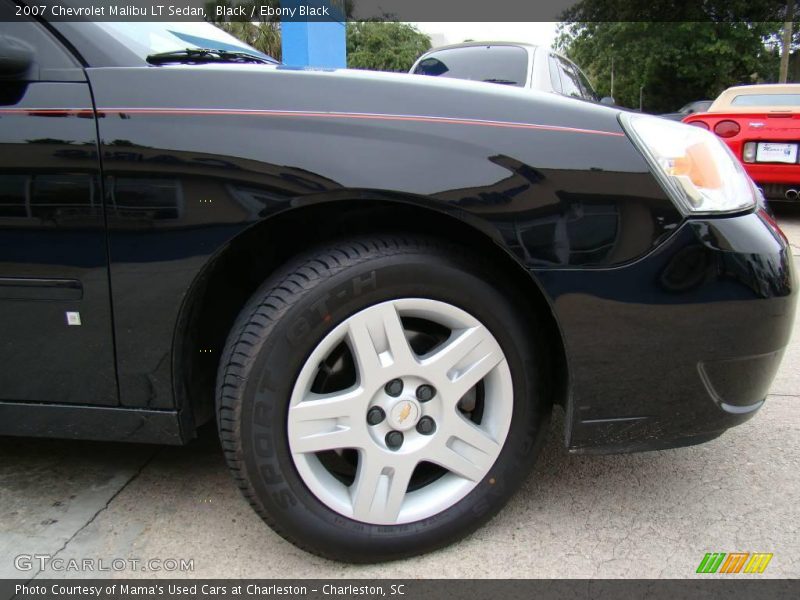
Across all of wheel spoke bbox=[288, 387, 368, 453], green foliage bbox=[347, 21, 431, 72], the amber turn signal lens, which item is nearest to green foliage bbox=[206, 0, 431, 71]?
green foliage bbox=[347, 21, 431, 72]

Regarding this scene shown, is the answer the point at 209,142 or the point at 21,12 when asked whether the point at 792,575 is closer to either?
the point at 209,142

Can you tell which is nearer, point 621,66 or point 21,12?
point 21,12

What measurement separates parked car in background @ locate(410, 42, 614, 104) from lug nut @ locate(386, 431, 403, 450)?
3413 millimetres

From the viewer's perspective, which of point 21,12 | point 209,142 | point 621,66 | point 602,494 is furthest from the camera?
point 621,66

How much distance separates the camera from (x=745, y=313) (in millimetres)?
1513

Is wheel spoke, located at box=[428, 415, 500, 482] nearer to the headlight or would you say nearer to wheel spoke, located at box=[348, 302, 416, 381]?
wheel spoke, located at box=[348, 302, 416, 381]

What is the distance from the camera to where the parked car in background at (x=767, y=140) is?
6.13 metres

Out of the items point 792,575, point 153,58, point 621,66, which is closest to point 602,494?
point 792,575

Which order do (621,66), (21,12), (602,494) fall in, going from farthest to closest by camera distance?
(621,66)
(602,494)
(21,12)

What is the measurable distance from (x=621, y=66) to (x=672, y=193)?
3127 centimetres

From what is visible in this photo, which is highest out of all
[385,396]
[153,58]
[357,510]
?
[153,58]

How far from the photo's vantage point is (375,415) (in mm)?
1554

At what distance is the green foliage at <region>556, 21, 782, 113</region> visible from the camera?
25.5 meters

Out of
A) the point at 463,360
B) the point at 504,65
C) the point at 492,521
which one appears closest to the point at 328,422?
the point at 463,360
